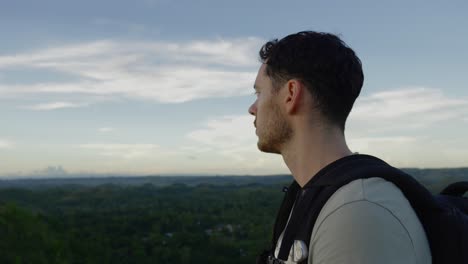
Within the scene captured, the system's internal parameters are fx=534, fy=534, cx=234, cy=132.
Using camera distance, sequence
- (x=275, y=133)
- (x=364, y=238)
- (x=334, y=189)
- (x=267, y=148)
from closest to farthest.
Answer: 1. (x=364, y=238)
2. (x=334, y=189)
3. (x=275, y=133)
4. (x=267, y=148)

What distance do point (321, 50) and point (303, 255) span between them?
88cm

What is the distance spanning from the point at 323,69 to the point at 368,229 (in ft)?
2.66

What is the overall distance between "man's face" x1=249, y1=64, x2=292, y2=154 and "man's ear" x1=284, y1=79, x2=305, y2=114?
0.05 metres

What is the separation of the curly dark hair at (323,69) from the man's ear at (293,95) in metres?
0.03

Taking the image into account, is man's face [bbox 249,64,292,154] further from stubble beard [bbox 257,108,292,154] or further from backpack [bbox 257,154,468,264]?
backpack [bbox 257,154,468,264]

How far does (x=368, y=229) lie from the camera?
1.49 m

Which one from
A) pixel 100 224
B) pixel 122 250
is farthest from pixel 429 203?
pixel 100 224

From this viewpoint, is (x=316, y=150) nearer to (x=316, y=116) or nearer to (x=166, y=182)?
(x=316, y=116)

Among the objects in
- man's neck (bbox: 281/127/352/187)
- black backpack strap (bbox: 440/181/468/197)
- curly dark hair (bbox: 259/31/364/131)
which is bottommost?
black backpack strap (bbox: 440/181/468/197)

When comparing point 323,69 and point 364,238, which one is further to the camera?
point 323,69

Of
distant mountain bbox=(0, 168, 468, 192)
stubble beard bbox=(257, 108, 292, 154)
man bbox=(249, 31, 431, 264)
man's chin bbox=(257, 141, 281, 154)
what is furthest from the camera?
distant mountain bbox=(0, 168, 468, 192)

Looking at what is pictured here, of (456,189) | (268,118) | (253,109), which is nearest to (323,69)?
(268,118)

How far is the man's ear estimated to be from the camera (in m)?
2.09

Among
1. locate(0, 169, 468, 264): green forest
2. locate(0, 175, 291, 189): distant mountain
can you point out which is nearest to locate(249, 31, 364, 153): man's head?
locate(0, 169, 468, 264): green forest
